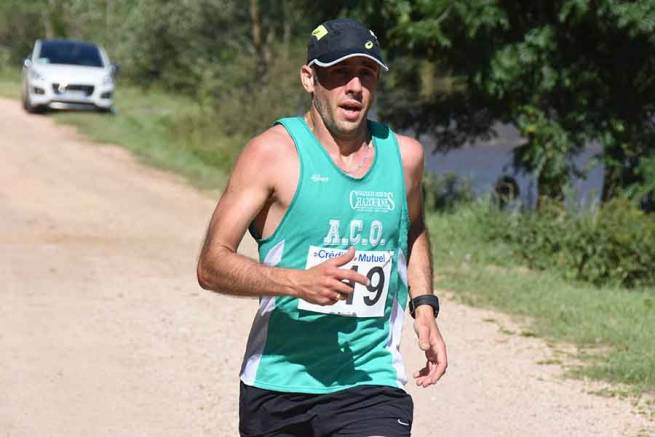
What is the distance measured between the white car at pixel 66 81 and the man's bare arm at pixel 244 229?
76.7 feet

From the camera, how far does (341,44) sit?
414 cm

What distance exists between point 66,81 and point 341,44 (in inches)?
924

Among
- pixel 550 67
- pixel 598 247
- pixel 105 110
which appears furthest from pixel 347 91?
pixel 105 110

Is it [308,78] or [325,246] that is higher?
[308,78]

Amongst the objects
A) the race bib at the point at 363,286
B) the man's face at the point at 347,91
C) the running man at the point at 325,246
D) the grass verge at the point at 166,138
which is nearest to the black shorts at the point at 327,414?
the running man at the point at 325,246

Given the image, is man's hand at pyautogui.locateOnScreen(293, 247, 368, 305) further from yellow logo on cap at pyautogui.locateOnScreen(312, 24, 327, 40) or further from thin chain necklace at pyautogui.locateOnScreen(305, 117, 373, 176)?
yellow logo on cap at pyautogui.locateOnScreen(312, 24, 327, 40)

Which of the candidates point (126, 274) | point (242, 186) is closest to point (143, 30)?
point (126, 274)

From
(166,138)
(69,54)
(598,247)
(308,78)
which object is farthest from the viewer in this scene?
(69,54)

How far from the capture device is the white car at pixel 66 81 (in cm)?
2705

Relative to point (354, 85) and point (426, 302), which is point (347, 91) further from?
point (426, 302)

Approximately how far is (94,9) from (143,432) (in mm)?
44927

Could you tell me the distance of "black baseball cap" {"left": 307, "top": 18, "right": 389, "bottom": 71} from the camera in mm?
4129

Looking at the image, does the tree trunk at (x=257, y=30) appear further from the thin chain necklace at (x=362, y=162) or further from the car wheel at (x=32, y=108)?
the thin chain necklace at (x=362, y=162)

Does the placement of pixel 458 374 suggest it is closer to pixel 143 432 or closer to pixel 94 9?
pixel 143 432
